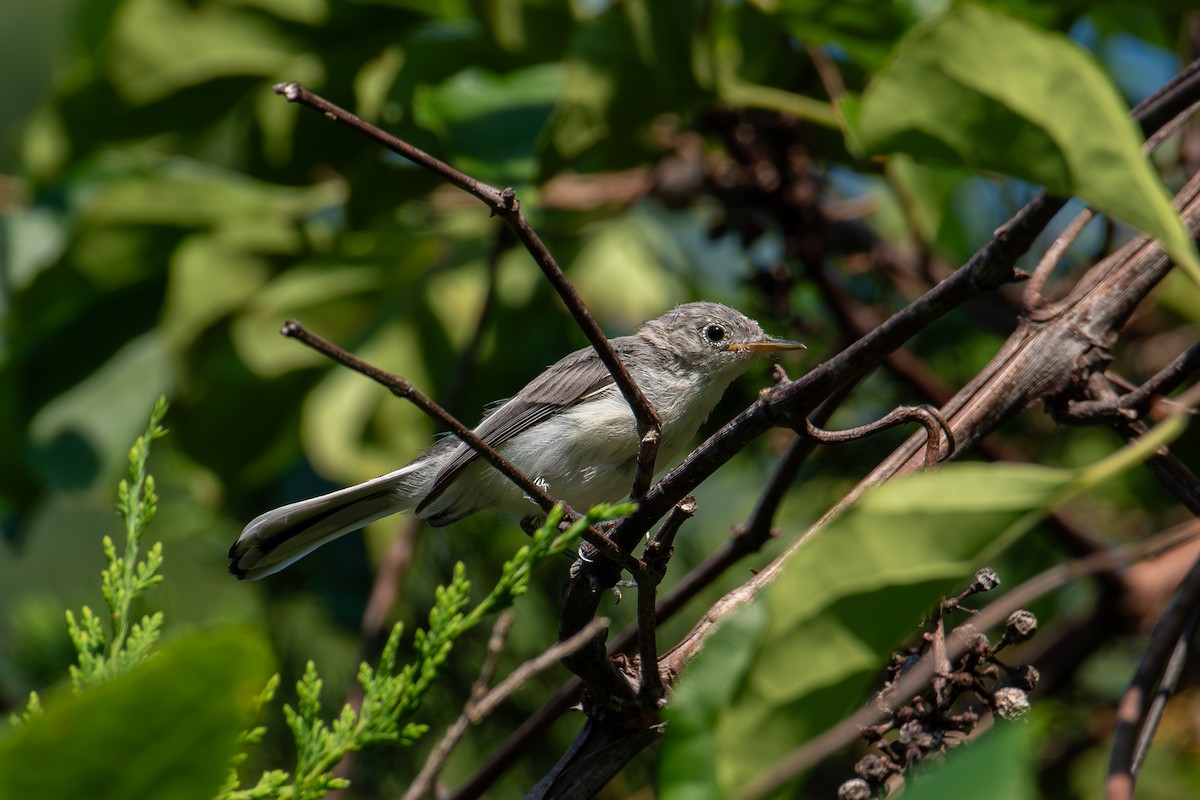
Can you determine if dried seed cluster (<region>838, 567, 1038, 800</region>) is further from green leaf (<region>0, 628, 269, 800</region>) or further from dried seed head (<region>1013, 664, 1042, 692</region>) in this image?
green leaf (<region>0, 628, 269, 800</region>)

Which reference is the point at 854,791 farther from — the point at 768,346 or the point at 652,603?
the point at 768,346

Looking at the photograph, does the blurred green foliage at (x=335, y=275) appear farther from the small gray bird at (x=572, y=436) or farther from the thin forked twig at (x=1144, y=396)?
the thin forked twig at (x=1144, y=396)

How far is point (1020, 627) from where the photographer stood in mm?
1410

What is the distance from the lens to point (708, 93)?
8.62 feet

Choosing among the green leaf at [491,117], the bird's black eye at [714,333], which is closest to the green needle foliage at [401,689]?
the green leaf at [491,117]

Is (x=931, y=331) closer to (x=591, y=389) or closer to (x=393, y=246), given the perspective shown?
(x=591, y=389)

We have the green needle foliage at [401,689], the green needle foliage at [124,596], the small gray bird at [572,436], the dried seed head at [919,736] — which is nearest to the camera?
the dried seed head at [919,736]

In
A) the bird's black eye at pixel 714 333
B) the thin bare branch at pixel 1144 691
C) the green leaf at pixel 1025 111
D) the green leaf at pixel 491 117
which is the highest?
the green leaf at pixel 491 117

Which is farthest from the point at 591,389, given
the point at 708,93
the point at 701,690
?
the point at 701,690

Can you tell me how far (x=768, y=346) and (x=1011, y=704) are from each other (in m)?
1.68

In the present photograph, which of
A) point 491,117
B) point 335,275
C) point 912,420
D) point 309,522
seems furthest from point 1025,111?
point 335,275

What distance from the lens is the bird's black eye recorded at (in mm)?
3045

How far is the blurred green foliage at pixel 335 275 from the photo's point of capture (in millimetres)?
2920

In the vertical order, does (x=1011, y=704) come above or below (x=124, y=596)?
below
